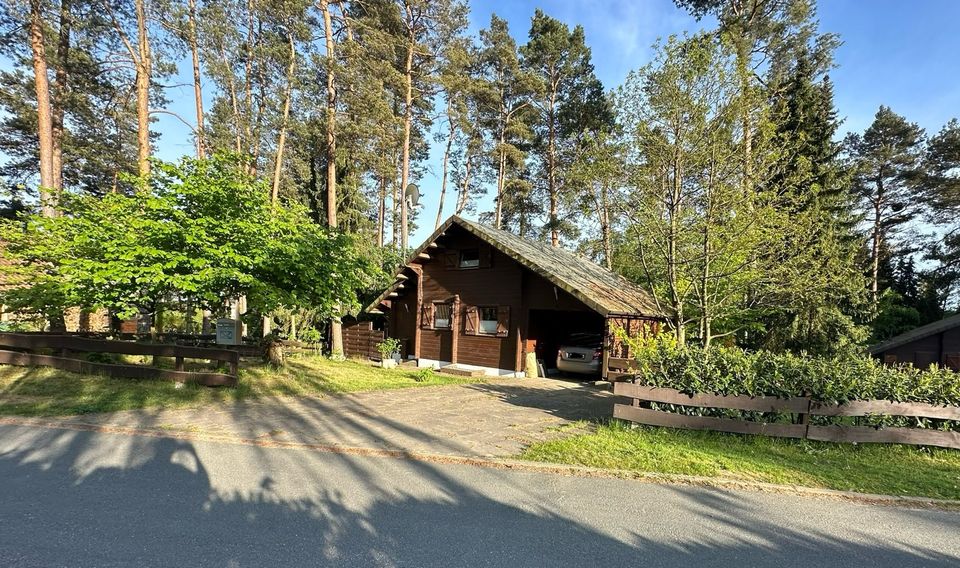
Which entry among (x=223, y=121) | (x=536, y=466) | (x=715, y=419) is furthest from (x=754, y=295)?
(x=223, y=121)

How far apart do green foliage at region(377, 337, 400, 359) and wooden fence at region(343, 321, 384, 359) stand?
1.23 metres

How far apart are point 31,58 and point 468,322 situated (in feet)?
51.5

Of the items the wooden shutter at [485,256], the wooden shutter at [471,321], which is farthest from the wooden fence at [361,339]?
the wooden shutter at [485,256]

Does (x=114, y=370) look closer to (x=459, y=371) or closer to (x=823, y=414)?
(x=459, y=371)

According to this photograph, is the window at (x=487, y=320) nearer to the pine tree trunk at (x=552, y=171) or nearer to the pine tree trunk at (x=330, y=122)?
the pine tree trunk at (x=330, y=122)

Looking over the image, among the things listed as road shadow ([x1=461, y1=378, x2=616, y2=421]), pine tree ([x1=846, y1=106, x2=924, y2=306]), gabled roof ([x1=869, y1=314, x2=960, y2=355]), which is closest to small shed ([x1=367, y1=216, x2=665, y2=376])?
road shadow ([x1=461, y1=378, x2=616, y2=421])

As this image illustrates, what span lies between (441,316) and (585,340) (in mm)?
5657

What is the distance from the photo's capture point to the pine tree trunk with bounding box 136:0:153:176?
45.9 ft

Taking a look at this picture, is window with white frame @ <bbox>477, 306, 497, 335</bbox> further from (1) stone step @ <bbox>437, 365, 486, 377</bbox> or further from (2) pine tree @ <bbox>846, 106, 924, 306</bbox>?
(2) pine tree @ <bbox>846, 106, 924, 306</bbox>

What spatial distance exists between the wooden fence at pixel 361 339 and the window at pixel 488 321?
17.8 ft

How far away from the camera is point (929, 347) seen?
1691cm

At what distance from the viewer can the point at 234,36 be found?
21.1 m

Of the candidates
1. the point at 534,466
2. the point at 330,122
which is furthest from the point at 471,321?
the point at 534,466

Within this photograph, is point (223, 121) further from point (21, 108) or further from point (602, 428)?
point (602, 428)
